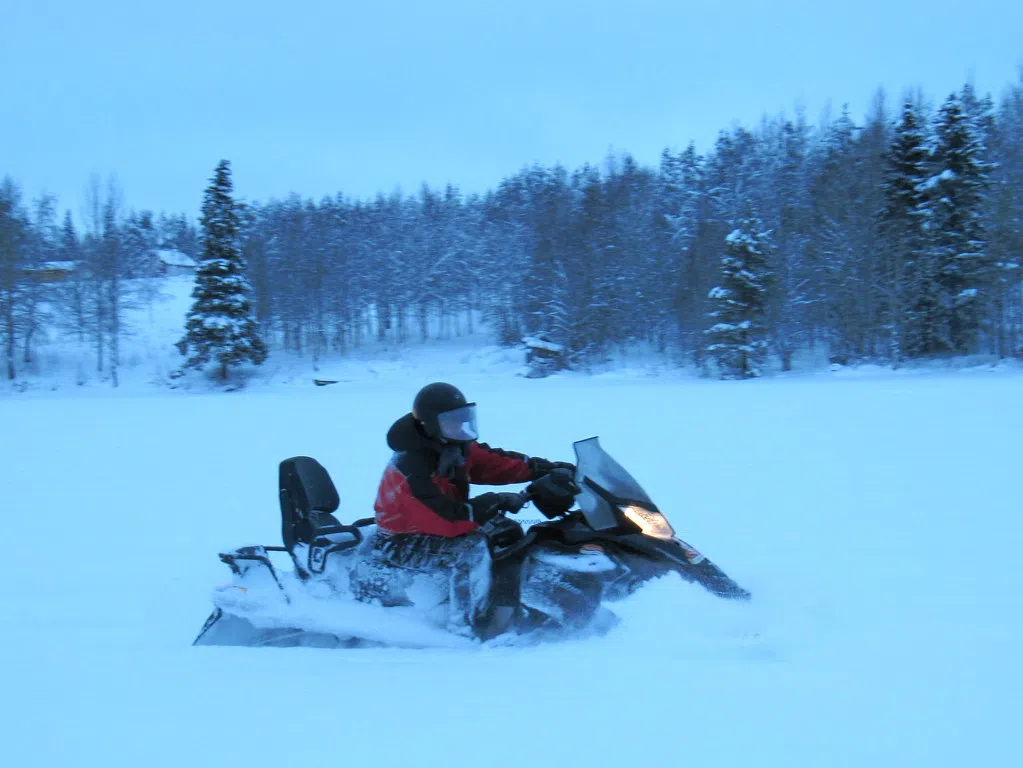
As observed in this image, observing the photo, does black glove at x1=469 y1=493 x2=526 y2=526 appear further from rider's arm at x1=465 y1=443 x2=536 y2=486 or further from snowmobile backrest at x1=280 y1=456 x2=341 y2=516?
snowmobile backrest at x1=280 y1=456 x2=341 y2=516

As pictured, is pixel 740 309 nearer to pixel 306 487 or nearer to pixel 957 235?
pixel 957 235

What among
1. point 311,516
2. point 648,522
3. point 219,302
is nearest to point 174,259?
point 219,302

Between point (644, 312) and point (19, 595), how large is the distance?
33941 mm

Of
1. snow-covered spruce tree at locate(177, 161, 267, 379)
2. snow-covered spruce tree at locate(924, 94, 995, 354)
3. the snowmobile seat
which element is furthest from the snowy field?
snow-covered spruce tree at locate(177, 161, 267, 379)

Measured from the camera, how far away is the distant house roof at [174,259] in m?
61.5

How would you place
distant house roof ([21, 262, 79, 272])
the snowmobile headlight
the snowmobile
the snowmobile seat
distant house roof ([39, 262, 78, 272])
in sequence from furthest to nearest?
distant house roof ([39, 262, 78, 272]), distant house roof ([21, 262, 79, 272]), the snowmobile seat, the snowmobile headlight, the snowmobile

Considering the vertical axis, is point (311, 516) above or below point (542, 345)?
below

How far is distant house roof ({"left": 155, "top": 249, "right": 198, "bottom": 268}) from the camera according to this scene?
61459 millimetres

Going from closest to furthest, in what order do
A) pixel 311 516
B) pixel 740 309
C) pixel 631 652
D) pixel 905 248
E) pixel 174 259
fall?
pixel 631 652 → pixel 311 516 → pixel 905 248 → pixel 740 309 → pixel 174 259

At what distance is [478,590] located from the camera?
143 inches

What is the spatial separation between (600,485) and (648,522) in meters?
0.29

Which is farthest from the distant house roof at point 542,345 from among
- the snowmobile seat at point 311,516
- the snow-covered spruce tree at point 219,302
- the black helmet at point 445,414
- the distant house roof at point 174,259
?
the distant house roof at point 174,259

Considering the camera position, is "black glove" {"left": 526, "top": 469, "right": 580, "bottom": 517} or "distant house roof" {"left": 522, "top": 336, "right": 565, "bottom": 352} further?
"distant house roof" {"left": 522, "top": 336, "right": 565, "bottom": 352}

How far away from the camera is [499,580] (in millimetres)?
3678
